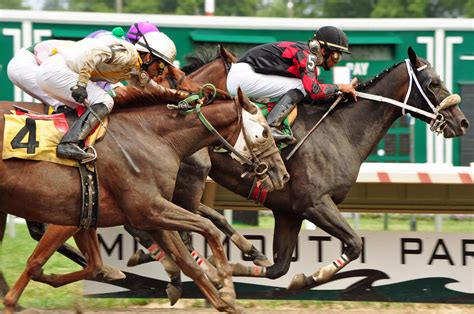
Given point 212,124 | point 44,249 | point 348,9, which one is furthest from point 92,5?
point 212,124

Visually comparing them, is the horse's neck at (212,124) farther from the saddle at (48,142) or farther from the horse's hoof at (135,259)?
the horse's hoof at (135,259)

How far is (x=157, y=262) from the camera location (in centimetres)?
823

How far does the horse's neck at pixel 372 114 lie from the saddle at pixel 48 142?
208 centimetres

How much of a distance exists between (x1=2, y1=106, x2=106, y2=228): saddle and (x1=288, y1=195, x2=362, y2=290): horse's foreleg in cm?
170

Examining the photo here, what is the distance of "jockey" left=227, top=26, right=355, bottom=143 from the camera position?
762 cm

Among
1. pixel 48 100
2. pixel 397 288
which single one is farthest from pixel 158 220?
pixel 397 288

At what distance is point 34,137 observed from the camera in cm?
637

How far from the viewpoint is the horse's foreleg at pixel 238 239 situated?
792 cm

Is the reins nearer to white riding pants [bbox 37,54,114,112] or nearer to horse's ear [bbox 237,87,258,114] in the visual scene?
horse's ear [bbox 237,87,258,114]

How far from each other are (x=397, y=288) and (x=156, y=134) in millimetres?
2579

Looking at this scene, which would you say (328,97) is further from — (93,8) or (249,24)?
(93,8)

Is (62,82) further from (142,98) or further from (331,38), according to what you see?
(331,38)

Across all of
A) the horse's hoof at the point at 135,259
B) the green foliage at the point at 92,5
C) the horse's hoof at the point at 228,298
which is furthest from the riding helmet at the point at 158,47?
the green foliage at the point at 92,5

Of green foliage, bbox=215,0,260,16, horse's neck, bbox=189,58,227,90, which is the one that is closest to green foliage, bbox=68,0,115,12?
green foliage, bbox=215,0,260,16
